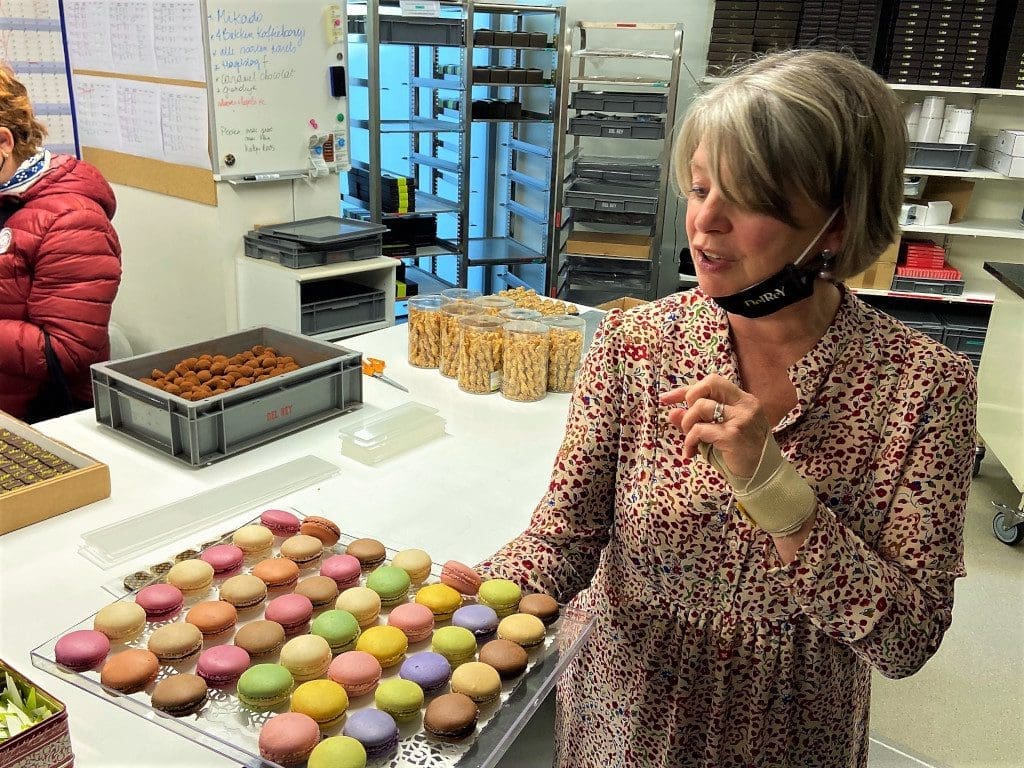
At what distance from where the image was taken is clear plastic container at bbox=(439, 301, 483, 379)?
227cm

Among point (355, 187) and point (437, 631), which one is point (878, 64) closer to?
point (355, 187)

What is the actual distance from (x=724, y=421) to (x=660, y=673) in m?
0.45

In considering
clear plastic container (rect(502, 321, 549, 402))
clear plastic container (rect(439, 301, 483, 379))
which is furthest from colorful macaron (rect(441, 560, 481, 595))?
clear plastic container (rect(439, 301, 483, 379))

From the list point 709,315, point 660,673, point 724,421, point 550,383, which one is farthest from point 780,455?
point 550,383

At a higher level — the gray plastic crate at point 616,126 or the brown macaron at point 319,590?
the gray plastic crate at point 616,126

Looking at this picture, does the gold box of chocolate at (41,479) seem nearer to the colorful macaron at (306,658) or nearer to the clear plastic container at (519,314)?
the colorful macaron at (306,658)

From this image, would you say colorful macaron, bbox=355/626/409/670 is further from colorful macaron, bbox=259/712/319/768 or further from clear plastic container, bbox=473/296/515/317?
clear plastic container, bbox=473/296/515/317

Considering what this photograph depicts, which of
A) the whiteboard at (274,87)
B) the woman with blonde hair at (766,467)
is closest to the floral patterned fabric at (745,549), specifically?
the woman with blonde hair at (766,467)

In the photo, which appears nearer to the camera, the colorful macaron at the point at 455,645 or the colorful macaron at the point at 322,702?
the colorful macaron at the point at 322,702

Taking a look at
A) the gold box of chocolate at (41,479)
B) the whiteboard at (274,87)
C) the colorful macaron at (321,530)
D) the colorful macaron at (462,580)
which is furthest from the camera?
the whiteboard at (274,87)

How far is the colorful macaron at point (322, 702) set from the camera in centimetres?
90

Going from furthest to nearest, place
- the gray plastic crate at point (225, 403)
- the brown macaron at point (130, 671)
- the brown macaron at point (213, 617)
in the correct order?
1. the gray plastic crate at point (225, 403)
2. the brown macaron at point (213, 617)
3. the brown macaron at point (130, 671)

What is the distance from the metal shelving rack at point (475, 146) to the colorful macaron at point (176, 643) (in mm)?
3557

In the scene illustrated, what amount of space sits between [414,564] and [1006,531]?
293 centimetres
